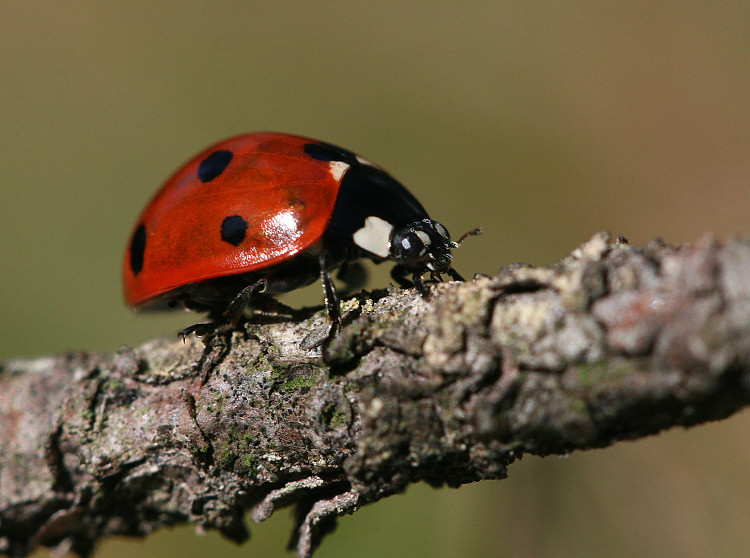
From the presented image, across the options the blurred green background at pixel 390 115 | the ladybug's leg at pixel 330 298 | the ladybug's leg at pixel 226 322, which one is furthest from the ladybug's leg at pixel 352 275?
the blurred green background at pixel 390 115

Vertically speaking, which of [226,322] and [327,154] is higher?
[327,154]

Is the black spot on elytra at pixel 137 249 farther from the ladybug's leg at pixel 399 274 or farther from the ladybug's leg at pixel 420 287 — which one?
the ladybug's leg at pixel 420 287

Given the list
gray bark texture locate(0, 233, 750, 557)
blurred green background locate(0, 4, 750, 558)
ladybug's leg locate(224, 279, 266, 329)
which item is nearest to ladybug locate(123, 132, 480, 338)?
ladybug's leg locate(224, 279, 266, 329)

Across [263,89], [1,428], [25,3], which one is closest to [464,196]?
[263,89]

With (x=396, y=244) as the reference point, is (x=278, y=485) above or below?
below

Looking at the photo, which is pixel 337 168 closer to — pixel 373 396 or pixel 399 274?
pixel 399 274

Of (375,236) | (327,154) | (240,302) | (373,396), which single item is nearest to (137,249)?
(240,302)

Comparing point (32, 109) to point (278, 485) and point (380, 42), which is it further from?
point (278, 485)
